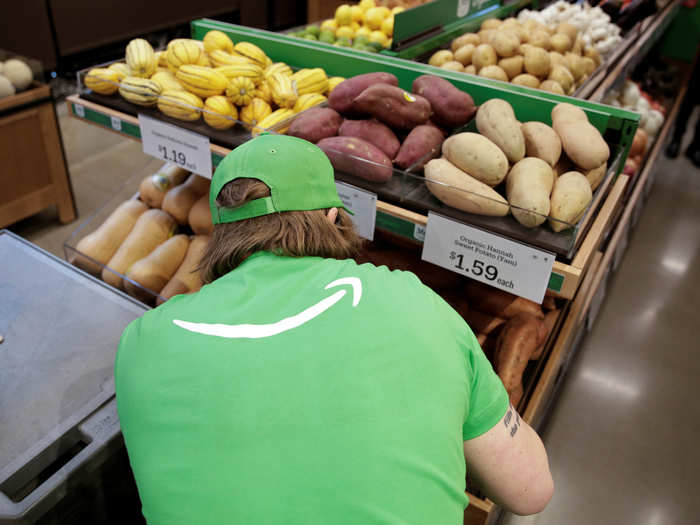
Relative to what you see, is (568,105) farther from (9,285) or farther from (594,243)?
(9,285)

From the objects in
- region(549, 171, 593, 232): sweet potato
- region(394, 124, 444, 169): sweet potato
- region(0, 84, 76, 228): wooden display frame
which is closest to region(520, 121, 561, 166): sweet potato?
region(549, 171, 593, 232): sweet potato

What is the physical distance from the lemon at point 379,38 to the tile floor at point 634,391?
1.22 m

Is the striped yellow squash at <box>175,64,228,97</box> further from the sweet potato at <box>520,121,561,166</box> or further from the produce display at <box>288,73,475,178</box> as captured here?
the sweet potato at <box>520,121,561,166</box>

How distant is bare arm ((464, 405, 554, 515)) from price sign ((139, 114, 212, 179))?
3.53 feet

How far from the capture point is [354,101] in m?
1.47

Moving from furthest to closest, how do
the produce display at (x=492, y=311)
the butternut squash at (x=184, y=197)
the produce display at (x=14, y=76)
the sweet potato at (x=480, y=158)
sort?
the produce display at (x=14, y=76), the butternut squash at (x=184, y=197), the produce display at (x=492, y=311), the sweet potato at (x=480, y=158)

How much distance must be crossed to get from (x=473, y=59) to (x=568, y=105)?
0.87 metres

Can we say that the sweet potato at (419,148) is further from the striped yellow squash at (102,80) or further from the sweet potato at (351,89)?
the striped yellow squash at (102,80)

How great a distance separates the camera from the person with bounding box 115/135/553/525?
68 cm

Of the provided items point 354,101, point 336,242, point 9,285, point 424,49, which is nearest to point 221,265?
point 336,242

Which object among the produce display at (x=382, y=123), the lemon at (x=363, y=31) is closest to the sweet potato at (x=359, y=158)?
the produce display at (x=382, y=123)

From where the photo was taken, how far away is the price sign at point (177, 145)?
1.59m

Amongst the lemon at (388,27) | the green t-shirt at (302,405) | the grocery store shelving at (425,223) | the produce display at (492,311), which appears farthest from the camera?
the lemon at (388,27)

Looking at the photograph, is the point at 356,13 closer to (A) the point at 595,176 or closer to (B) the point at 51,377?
(A) the point at 595,176
